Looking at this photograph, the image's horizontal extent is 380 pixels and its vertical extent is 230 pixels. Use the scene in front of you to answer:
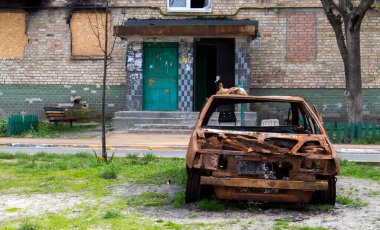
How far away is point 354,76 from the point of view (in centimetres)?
1540

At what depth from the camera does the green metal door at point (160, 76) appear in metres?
19.5

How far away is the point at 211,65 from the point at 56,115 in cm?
680

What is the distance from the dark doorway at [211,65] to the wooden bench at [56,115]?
5.14 metres

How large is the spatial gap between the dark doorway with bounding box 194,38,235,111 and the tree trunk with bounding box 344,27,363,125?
5.07 m

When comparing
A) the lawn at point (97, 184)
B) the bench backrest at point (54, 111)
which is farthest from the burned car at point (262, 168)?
the bench backrest at point (54, 111)

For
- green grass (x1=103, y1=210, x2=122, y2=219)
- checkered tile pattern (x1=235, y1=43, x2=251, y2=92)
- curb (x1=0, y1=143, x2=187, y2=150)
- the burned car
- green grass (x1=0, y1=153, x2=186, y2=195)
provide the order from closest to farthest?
green grass (x1=103, y1=210, x2=122, y2=219) → the burned car → green grass (x1=0, y1=153, x2=186, y2=195) → curb (x1=0, y1=143, x2=187, y2=150) → checkered tile pattern (x1=235, y1=43, x2=251, y2=92)

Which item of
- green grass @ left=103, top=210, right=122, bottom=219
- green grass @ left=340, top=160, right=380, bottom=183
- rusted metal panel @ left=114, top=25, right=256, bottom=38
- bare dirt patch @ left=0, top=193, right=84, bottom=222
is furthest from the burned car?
rusted metal panel @ left=114, top=25, right=256, bottom=38

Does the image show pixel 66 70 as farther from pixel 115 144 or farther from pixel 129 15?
pixel 115 144

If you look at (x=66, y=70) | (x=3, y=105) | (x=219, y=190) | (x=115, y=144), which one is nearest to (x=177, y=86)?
(x=66, y=70)

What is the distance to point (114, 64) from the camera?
2039 centimetres

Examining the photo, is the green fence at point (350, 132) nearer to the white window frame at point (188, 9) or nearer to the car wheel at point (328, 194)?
the white window frame at point (188, 9)

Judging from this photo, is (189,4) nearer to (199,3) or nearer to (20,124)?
(199,3)

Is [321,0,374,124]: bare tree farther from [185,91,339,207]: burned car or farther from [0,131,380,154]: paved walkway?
[185,91,339,207]: burned car

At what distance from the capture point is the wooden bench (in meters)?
18.8
